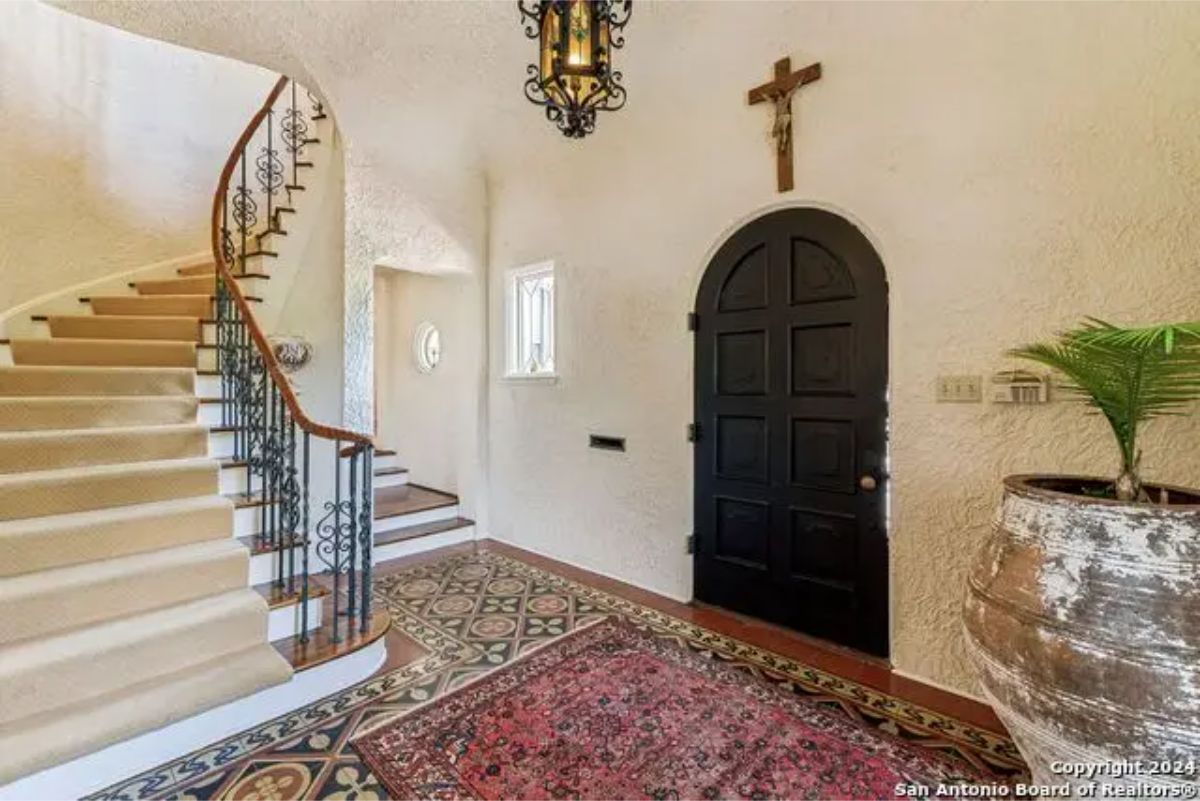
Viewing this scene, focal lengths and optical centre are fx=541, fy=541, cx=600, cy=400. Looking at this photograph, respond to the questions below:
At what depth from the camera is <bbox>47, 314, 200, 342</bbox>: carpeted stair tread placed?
3389 millimetres

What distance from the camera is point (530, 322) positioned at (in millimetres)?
4168

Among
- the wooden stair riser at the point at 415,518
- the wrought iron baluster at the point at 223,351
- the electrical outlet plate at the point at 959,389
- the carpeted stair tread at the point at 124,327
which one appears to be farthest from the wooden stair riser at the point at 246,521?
the electrical outlet plate at the point at 959,389

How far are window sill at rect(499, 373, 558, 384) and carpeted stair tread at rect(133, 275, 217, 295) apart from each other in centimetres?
216

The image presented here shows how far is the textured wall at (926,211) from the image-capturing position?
6.13ft

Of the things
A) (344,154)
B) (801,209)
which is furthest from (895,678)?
(344,154)

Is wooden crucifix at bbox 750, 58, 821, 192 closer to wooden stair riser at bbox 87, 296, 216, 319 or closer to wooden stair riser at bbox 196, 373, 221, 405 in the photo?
wooden stair riser at bbox 196, 373, 221, 405

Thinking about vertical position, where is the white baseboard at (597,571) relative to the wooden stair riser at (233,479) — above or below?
below

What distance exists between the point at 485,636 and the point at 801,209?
264 cm

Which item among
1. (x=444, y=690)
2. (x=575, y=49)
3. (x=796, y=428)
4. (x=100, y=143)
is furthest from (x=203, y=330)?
(x=796, y=428)

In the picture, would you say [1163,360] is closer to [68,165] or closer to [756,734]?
[756,734]

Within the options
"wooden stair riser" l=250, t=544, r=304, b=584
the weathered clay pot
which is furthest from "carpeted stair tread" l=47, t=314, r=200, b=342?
the weathered clay pot

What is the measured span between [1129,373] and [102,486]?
142 inches

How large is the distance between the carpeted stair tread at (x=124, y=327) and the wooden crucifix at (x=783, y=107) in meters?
3.60

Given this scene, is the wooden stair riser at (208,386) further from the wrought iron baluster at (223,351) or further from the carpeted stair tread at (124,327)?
the carpeted stair tread at (124,327)
